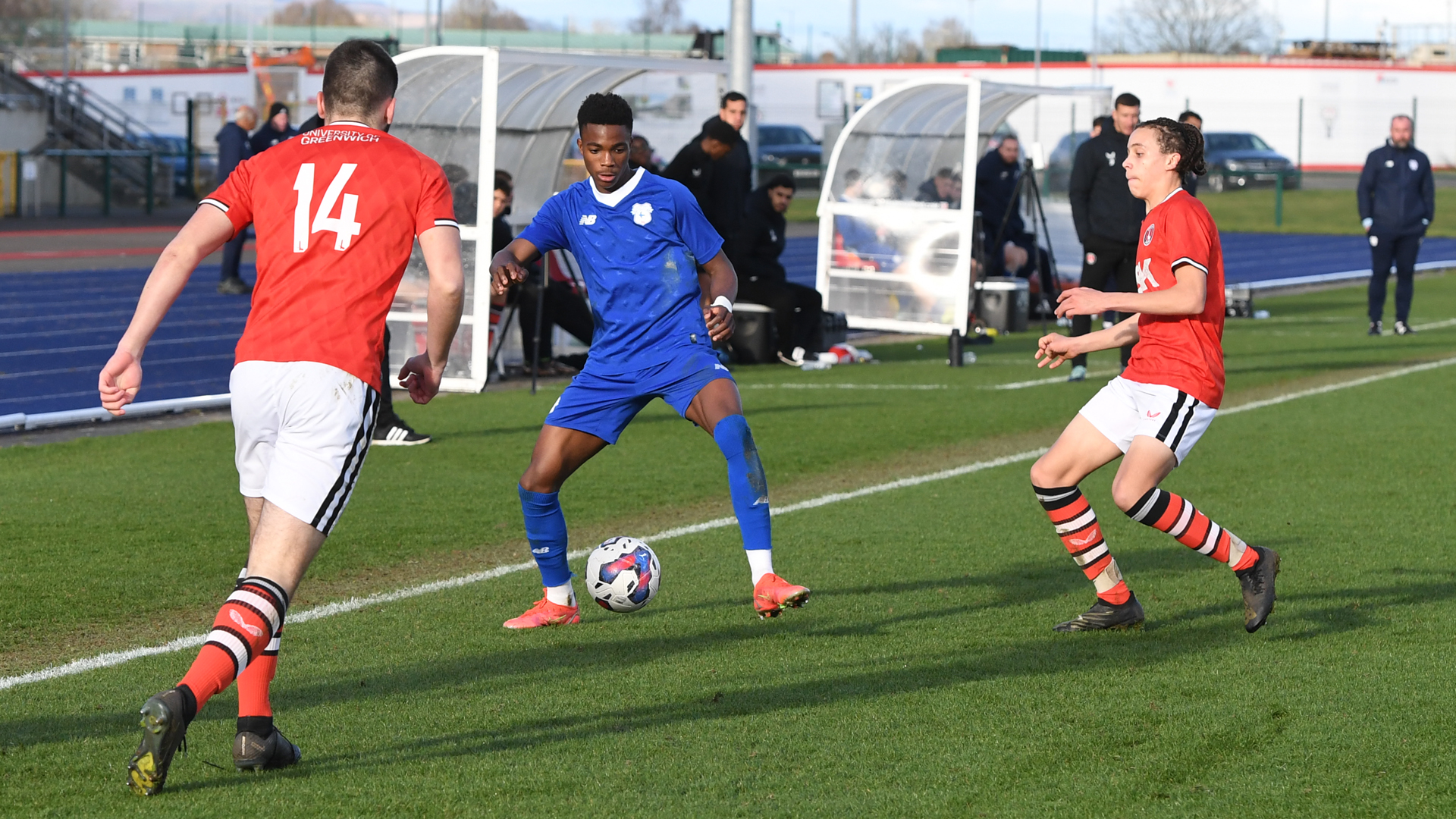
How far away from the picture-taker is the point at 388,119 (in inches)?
175

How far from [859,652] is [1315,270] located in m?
23.2

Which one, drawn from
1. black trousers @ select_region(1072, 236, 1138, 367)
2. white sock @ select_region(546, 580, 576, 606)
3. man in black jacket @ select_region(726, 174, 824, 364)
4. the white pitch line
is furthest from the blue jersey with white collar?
man in black jacket @ select_region(726, 174, 824, 364)

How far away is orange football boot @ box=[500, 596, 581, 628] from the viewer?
606 centimetres

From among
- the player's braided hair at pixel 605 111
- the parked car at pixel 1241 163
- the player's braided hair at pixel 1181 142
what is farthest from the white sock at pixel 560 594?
the parked car at pixel 1241 163

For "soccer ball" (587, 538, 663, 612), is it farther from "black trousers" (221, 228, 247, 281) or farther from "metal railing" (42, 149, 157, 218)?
→ "metal railing" (42, 149, 157, 218)

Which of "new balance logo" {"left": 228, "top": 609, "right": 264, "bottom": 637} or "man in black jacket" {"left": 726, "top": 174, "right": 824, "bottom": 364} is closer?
"new balance logo" {"left": 228, "top": 609, "right": 264, "bottom": 637}

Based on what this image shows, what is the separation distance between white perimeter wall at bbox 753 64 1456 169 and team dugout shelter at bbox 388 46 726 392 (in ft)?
130

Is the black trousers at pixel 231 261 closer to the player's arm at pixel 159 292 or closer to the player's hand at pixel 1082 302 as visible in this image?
the player's hand at pixel 1082 302

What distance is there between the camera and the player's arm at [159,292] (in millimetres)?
4172

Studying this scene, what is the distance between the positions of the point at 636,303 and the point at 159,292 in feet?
7.20

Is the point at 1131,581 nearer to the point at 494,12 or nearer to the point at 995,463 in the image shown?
the point at 995,463

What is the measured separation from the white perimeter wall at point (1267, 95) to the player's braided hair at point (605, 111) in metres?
48.8

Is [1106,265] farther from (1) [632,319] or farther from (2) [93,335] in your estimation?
(2) [93,335]

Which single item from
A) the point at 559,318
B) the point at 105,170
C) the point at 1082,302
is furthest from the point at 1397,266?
the point at 105,170
